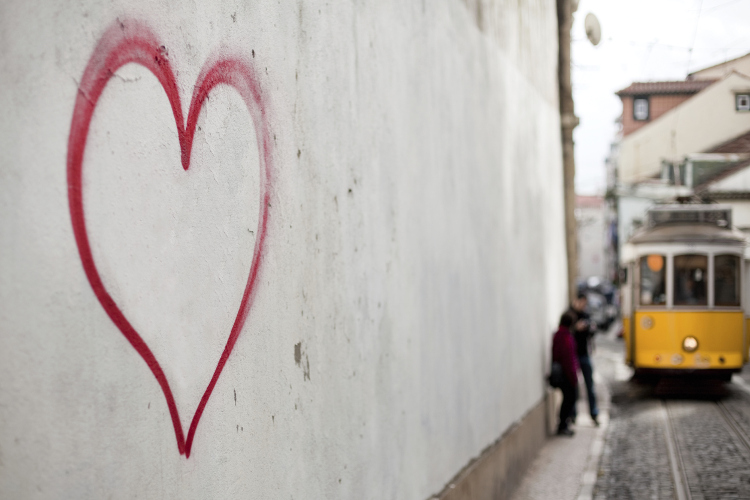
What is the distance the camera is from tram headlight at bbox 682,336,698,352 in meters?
13.0

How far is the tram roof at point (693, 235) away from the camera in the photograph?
13.3 metres

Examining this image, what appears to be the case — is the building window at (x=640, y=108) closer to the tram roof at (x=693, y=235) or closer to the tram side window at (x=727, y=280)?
the tram roof at (x=693, y=235)

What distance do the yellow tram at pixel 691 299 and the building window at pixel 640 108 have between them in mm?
6097

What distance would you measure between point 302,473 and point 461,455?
298cm

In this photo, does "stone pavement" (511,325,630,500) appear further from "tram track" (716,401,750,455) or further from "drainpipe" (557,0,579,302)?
"drainpipe" (557,0,579,302)

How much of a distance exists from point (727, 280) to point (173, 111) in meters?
12.6

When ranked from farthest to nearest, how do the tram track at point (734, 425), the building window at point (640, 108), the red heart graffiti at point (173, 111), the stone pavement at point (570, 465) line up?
the building window at point (640, 108) < the tram track at point (734, 425) < the stone pavement at point (570, 465) < the red heart graffiti at point (173, 111)

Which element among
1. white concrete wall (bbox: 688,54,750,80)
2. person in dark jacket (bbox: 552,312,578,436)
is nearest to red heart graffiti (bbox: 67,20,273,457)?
white concrete wall (bbox: 688,54,750,80)

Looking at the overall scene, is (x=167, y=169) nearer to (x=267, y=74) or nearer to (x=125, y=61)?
(x=125, y=61)

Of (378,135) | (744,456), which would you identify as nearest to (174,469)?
(378,135)

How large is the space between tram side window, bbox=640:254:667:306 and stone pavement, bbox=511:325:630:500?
2061mm

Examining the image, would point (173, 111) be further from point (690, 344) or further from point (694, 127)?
point (694, 127)

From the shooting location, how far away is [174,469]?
237cm

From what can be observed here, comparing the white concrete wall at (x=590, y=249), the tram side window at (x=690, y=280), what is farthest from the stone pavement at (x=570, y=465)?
the white concrete wall at (x=590, y=249)
